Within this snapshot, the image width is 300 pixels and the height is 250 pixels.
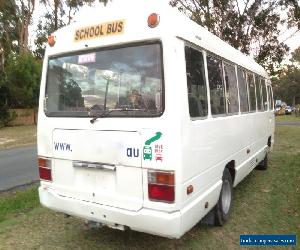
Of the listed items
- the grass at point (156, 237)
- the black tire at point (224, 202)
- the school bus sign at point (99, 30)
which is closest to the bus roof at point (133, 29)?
the school bus sign at point (99, 30)

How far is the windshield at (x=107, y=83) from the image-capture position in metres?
4.23

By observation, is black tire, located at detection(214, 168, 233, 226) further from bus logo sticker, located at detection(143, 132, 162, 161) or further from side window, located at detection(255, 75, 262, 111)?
side window, located at detection(255, 75, 262, 111)

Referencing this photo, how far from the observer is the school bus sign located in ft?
14.5

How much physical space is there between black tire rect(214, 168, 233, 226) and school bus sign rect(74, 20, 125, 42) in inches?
108

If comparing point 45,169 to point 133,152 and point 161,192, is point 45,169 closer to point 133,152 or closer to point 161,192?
point 133,152

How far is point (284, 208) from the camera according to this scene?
6.68 metres

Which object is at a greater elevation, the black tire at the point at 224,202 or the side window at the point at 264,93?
the side window at the point at 264,93

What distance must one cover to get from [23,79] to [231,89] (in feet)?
79.4

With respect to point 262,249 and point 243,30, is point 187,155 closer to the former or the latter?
point 262,249

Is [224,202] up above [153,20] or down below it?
below

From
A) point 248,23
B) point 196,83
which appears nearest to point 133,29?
point 196,83

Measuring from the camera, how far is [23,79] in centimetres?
2778

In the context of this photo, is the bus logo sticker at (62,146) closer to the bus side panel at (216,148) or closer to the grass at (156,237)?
the grass at (156,237)

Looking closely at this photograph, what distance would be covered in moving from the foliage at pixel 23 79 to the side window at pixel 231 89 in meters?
23.9
